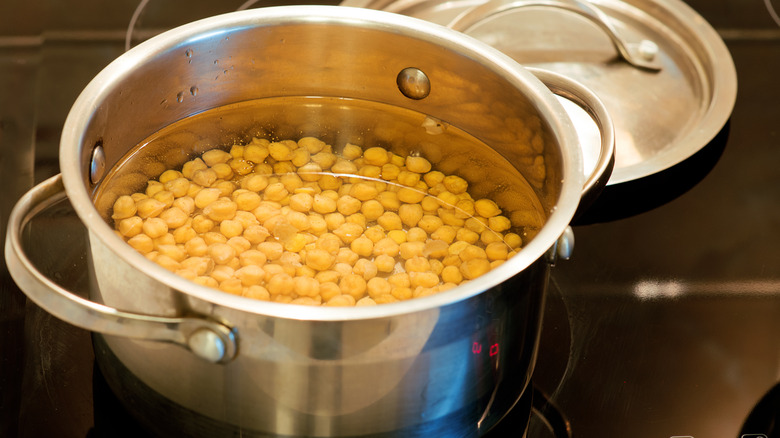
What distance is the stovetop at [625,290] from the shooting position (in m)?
0.76

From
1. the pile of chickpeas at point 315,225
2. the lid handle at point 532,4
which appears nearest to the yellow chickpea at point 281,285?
the pile of chickpeas at point 315,225

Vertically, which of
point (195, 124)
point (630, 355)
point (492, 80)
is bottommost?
point (630, 355)

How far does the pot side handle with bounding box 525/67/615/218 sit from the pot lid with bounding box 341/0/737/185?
22cm

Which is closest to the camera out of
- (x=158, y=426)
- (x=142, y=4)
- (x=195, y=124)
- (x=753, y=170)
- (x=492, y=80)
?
(x=158, y=426)

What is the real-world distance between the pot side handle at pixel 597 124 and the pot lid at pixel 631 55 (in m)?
0.22

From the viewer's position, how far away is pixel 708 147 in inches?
41.9

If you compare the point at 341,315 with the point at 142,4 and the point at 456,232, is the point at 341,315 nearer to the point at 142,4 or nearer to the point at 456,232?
the point at 456,232

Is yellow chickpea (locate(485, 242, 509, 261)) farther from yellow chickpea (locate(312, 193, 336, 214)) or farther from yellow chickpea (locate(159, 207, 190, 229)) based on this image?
yellow chickpea (locate(159, 207, 190, 229))

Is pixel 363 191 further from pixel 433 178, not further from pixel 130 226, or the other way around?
pixel 130 226

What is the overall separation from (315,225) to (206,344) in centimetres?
33

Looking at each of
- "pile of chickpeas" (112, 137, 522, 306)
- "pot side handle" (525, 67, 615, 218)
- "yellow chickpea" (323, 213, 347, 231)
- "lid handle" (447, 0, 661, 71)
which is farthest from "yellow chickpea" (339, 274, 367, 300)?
"lid handle" (447, 0, 661, 71)

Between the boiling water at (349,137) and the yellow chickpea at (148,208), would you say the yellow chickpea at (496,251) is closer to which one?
the boiling water at (349,137)

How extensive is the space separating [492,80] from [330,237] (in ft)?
0.75

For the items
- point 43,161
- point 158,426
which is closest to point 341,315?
point 158,426
